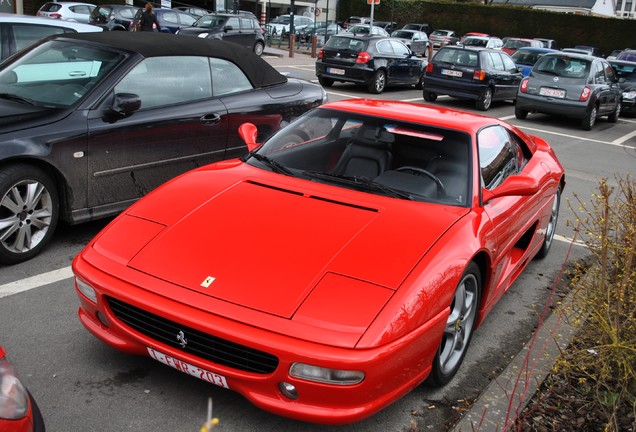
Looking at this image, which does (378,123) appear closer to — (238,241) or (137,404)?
(238,241)

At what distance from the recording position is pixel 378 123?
4.34 meters

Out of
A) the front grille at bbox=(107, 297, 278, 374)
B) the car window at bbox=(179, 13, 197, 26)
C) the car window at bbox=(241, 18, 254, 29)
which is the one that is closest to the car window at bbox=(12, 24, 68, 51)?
the front grille at bbox=(107, 297, 278, 374)

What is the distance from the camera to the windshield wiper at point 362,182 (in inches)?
149

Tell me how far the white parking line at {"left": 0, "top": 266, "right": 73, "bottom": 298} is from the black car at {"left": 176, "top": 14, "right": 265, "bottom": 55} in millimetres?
20048

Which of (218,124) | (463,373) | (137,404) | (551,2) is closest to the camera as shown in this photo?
(137,404)

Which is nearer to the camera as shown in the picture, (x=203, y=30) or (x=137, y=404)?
(x=137, y=404)

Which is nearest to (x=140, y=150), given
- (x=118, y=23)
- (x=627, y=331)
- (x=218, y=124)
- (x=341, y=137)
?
(x=218, y=124)

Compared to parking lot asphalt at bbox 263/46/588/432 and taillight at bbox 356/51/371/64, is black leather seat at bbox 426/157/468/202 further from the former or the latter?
taillight at bbox 356/51/371/64

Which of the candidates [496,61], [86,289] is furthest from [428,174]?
[496,61]

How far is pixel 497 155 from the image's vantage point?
446 cm

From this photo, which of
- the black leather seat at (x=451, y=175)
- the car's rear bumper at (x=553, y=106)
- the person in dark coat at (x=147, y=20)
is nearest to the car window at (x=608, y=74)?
the car's rear bumper at (x=553, y=106)

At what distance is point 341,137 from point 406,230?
4.12 feet

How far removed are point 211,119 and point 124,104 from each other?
99 cm

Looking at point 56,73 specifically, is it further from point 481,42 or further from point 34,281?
point 481,42
